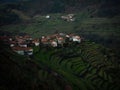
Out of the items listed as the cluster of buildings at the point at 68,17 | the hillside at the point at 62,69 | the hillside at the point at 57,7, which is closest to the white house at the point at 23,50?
the hillside at the point at 62,69

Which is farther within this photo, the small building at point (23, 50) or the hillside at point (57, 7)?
the hillside at point (57, 7)

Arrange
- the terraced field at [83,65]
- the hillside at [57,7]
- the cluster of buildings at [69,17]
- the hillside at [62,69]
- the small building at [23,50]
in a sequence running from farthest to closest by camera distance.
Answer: the hillside at [57,7], the cluster of buildings at [69,17], the small building at [23,50], the terraced field at [83,65], the hillside at [62,69]

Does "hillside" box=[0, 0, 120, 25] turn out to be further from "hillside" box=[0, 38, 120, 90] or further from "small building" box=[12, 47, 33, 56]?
"hillside" box=[0, 38, 120, 90]

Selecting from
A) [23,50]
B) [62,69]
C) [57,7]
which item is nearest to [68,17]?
[57,7]

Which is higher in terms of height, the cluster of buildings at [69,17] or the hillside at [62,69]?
the cluster of buildings at [69,17]

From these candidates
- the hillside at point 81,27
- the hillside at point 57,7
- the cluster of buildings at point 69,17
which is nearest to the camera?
the hillside at point 81,27

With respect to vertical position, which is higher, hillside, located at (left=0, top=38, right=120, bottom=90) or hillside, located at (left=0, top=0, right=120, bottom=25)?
hillside, located at (left=0, top=0, right=120, bottom=25)

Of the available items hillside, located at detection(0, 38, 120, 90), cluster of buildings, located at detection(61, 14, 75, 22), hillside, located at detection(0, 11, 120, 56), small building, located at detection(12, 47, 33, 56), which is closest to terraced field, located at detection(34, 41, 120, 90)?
hillside, located at detection(0, 38, 120, 90)

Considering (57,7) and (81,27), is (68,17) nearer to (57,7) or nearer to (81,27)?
(57,7)

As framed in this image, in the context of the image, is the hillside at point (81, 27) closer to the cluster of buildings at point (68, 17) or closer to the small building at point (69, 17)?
the cluster of buildings at point (68, 17)

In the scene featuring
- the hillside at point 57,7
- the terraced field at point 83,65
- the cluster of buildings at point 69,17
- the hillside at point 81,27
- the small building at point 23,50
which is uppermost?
the hillside at point 57,7
